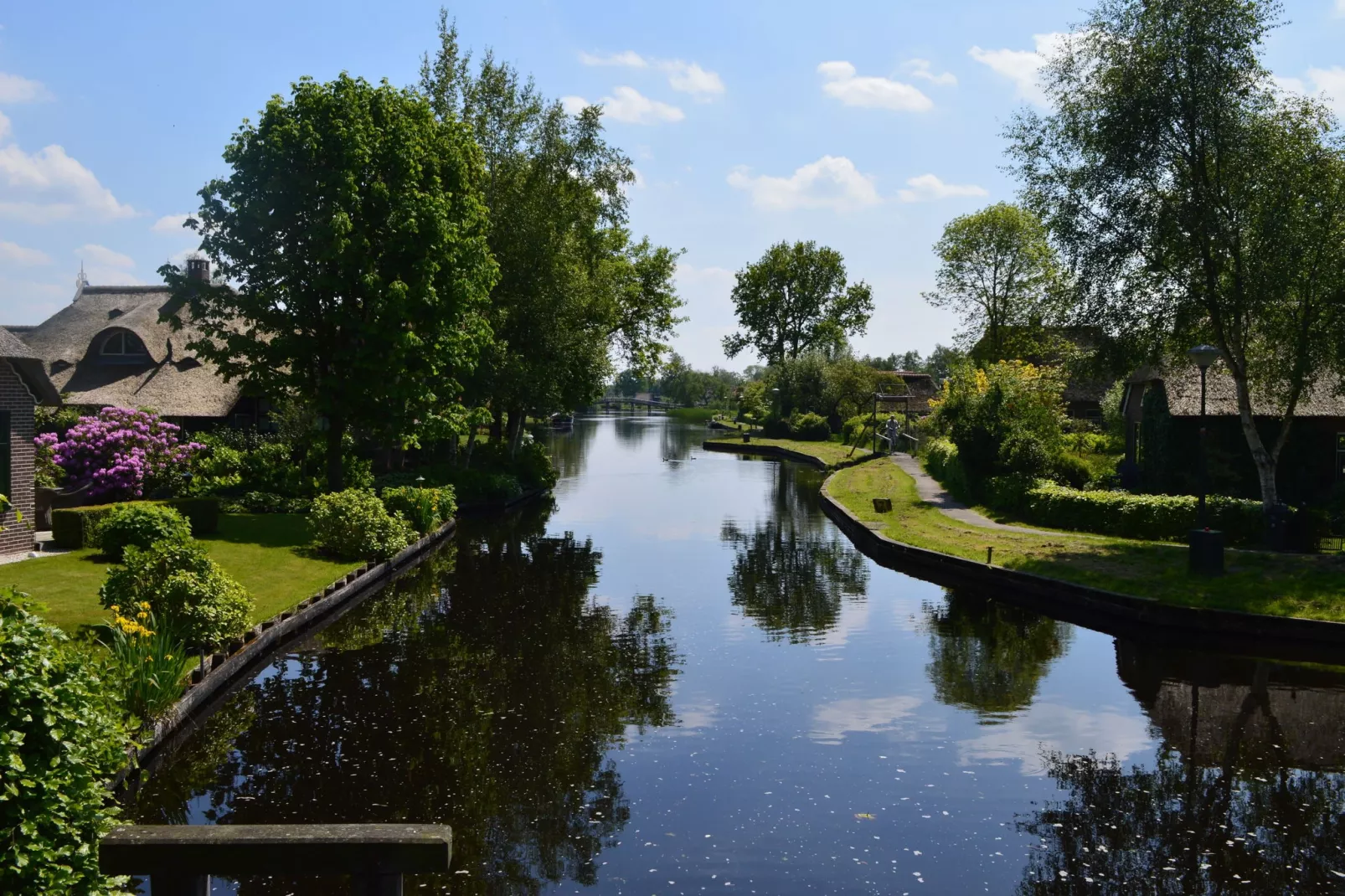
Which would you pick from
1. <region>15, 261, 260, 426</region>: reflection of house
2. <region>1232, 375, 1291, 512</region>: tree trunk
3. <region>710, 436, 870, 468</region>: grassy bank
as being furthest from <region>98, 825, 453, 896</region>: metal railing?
<region>710, 436, 870, 468</region>: grassy bank

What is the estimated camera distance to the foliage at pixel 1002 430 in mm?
34688

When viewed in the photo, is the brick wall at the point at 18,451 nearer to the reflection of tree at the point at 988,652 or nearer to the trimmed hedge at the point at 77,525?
the trimmed hedge at the point at 77,525

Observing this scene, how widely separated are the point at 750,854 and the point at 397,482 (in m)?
28.2

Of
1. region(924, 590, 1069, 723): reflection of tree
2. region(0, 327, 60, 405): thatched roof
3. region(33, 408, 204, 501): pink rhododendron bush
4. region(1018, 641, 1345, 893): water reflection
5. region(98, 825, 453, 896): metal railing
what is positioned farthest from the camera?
region(33, 408, 204, 501): pink rhododendron bush

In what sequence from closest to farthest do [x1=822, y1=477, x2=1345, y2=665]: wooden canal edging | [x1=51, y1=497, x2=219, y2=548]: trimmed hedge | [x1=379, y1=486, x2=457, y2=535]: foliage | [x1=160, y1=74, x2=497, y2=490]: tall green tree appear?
1. [x1=822, y1=477, x2=1345, y2=665]: wooden canal edging
2. [x1=51, y1=497, x2=219, y2=548]: trimmed hedge
3. [x1=160, y1=74, x2=497, y2=490]: tall green tree
4. [x1=379, y1=486, x2=457, y2=535]: foliage

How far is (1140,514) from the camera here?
26547 mm

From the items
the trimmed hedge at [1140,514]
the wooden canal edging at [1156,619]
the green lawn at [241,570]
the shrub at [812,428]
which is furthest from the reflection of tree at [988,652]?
the shrub at [812,428]

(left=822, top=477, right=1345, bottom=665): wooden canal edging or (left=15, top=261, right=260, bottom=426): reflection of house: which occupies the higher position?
(left=15, top=261, right=260, bottom=426): reflection of house

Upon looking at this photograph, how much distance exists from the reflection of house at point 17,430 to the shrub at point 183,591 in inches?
253

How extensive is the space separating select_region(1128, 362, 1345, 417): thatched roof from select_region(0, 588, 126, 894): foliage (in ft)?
95.7

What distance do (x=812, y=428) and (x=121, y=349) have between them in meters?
52.0

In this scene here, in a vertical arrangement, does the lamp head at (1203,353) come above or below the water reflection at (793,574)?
above

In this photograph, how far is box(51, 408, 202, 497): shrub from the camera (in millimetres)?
27375

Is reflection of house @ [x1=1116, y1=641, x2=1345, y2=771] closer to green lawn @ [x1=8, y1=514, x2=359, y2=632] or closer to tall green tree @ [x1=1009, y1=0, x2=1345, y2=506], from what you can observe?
Result: tall green tree @ [x1=1009, y1=0, x2=1345, y2=506]
